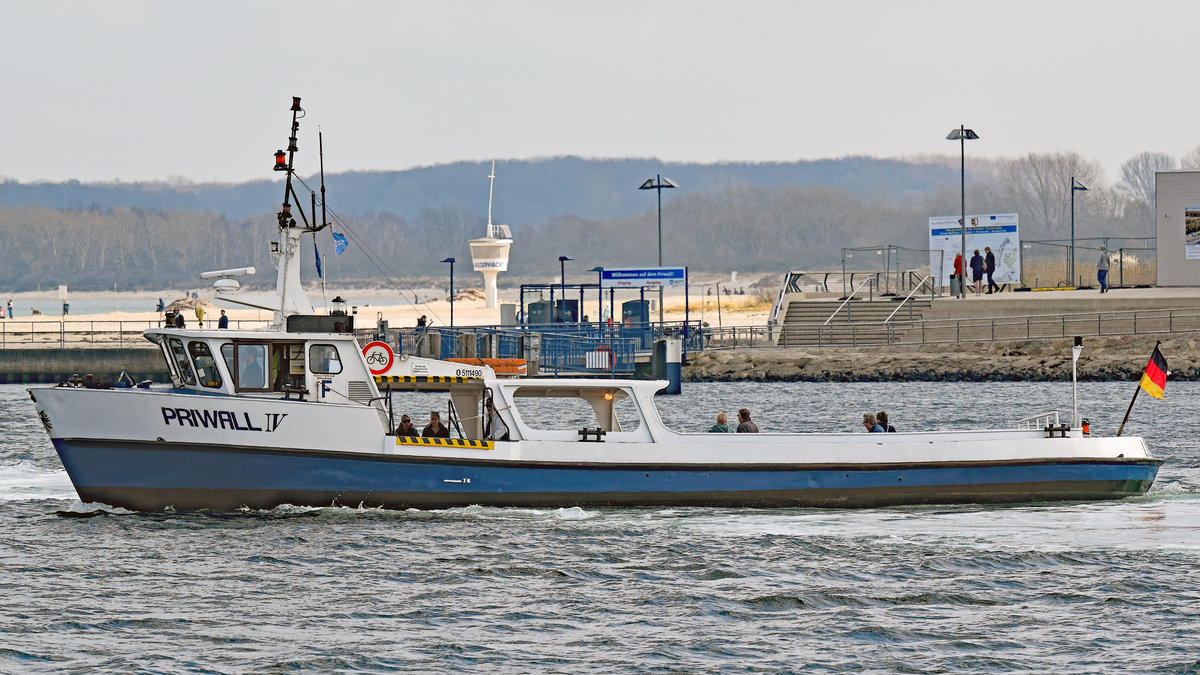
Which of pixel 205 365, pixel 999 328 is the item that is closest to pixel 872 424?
pixel 205 365

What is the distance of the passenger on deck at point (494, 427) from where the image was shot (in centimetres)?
2414

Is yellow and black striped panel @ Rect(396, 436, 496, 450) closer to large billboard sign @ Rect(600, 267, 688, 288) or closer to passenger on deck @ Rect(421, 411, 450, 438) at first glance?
passenger on deck @ Rect(421, 411, 450, 438)

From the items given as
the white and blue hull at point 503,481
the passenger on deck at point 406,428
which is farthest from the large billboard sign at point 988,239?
the passenger on deck at point 406,428

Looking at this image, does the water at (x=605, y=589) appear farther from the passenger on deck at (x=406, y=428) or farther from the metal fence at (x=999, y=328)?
the metal fence at (x=999, y=328)

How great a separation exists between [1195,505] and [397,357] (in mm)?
13369

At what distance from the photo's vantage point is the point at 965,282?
68812mm

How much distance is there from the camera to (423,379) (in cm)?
2495

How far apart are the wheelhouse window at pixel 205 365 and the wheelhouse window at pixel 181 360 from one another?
148mm

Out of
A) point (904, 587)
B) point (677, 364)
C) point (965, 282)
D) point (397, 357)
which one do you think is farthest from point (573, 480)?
point (965, 282)

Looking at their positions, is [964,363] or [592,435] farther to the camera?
[964,363]

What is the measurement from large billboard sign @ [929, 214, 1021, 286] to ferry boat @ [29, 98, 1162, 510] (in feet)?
153

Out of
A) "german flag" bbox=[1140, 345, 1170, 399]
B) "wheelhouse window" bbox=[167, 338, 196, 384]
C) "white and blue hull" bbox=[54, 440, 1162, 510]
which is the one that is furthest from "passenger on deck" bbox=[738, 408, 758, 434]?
"wheelhouse window" bbox=[167, 338, 196, 384]

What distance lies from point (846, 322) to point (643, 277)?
A: 9.49 metres

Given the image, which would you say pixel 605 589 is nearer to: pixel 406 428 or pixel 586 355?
pixel 406 428
